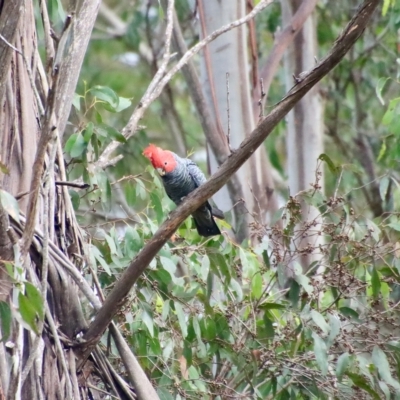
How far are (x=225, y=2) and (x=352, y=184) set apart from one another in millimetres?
2396

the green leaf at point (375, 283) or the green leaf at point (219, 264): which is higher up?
the green leaf at point (219, 264)

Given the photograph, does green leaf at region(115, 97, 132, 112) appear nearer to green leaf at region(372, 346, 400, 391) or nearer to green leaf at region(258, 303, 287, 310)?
green leaf at region(258, 303, 287, 310)

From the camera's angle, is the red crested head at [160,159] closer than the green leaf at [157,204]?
No

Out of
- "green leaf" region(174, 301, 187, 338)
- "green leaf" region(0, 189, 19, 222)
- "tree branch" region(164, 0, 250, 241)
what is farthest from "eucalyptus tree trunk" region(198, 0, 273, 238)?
"green leaf" region(0, 189, 19, 222)

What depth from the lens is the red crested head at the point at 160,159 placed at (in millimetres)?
3730

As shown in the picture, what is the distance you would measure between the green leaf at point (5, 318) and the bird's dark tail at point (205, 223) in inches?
66.1

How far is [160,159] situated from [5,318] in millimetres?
1801

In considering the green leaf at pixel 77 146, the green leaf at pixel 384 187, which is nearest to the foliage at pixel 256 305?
the green leaf at pixel 77 146

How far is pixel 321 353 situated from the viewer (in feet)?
9.43

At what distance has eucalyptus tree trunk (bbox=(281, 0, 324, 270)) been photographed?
5375 millimetres

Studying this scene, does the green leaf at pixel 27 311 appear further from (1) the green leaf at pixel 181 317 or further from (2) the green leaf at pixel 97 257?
(1) the green leaf at pixel 181 317

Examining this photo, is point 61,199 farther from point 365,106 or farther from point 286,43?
point 365,106

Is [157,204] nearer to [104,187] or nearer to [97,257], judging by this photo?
[104,187]

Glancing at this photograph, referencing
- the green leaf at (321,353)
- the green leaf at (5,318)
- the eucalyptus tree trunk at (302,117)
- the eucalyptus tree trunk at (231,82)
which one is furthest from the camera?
the eucalyptus tree trunk at (302,117)
